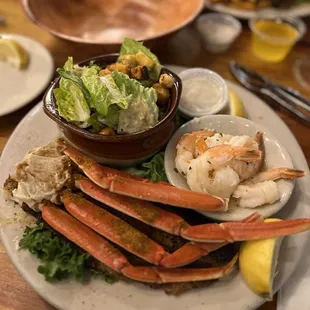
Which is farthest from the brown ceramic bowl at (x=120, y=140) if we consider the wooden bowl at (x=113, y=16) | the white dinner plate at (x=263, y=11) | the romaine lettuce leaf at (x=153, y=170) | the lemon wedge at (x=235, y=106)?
the white dinner plate at (x=263, y=11)

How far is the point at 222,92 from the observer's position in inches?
57.2

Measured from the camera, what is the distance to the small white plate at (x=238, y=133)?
112cm

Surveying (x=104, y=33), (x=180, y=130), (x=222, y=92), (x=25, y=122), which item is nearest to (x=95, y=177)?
(x=180, y=130)

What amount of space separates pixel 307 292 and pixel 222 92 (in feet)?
2.36

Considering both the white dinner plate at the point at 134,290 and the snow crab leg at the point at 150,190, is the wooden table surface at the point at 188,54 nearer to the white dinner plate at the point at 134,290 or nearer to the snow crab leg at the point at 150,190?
the white dinner plate at the point at 134,290

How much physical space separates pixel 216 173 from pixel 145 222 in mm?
240

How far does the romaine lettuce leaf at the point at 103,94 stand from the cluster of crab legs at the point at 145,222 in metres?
0.17

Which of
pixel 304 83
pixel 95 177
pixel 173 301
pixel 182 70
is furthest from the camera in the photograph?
pixel 304 83

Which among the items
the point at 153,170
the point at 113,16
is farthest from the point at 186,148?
the point at 113,16

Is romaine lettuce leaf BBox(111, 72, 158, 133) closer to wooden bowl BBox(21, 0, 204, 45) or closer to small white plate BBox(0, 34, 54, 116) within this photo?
small white plate BBox(0, 34, 54, 116)

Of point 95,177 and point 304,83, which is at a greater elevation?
point 95,177

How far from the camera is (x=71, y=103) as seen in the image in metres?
1.16

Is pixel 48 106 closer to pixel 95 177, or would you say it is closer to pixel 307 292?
pixel 95 177

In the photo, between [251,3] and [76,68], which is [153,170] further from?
[251,3]
